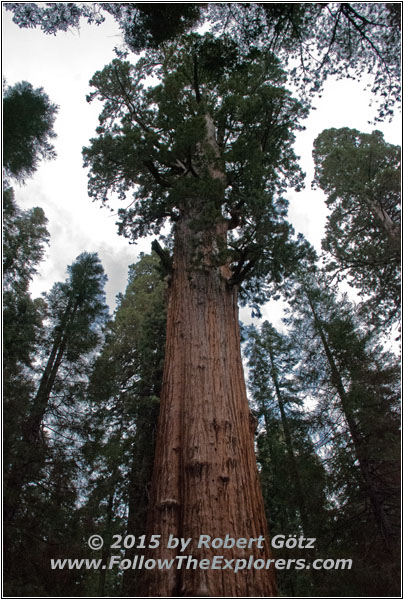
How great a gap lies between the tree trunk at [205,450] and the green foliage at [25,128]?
5.33m

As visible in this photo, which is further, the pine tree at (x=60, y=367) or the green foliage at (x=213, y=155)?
the pine tree at (x=60, y=367)

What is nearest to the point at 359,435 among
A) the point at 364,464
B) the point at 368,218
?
the point at 364,464

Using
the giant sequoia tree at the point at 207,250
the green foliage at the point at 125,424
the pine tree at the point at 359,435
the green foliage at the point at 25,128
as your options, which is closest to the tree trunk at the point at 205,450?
the giant sequoia tree at the point at 207,250

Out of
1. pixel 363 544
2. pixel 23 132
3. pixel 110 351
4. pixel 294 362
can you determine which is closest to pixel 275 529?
pixel 363 544

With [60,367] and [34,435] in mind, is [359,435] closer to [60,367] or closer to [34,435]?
[34,435]

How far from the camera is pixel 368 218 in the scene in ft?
36.4

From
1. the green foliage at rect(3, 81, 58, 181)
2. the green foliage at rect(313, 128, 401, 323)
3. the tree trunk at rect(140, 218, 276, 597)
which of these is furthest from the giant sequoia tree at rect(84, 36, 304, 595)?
the green foliage at rect(313, 128, 401, 323)

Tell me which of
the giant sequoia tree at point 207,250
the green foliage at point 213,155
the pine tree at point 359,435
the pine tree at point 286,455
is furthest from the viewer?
the pine tree at point 286,455

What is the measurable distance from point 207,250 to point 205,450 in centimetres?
292

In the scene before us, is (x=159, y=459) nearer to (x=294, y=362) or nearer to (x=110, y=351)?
(x=110, y=351)

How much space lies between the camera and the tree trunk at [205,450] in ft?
8.32

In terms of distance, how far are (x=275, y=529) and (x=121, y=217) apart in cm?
1193

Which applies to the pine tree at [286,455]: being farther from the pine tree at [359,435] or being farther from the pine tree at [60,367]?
the pine tree at [60,367]

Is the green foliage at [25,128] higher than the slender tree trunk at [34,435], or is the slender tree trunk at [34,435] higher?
the green foliage at [25,128]
